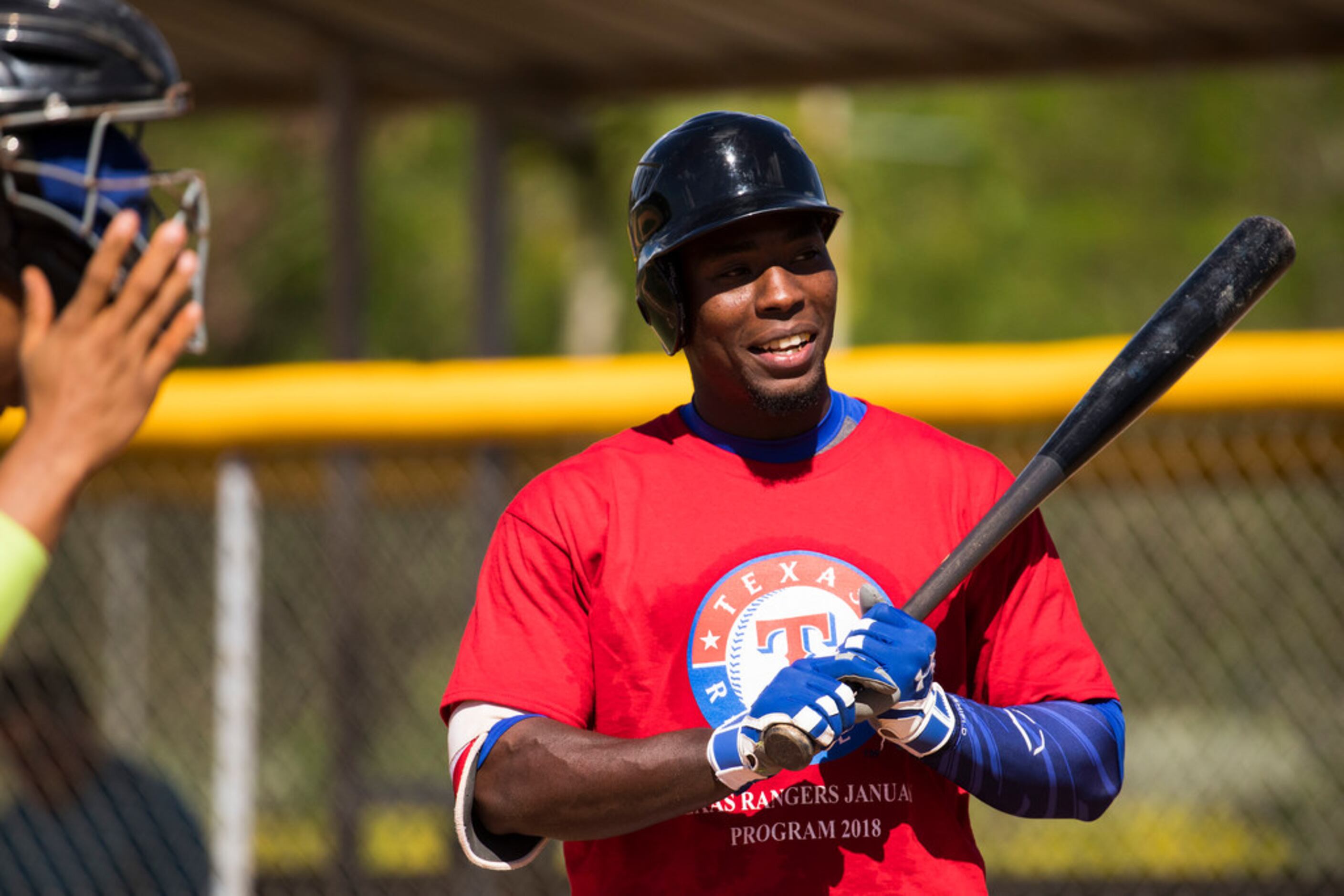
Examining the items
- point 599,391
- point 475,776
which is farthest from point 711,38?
point 475,776

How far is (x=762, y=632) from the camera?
2.10m

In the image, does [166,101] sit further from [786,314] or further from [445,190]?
[445,190]

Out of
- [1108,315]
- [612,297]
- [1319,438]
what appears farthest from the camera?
[1108,315]

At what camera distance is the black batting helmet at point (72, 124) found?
6.47ft

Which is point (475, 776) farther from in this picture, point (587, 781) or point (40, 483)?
point (40, 483)

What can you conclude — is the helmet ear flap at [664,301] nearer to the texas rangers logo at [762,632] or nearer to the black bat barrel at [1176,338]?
the texas rangers logo at [762,632]

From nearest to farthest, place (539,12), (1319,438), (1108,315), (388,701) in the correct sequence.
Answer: (1319,438) < (539,12) < (388,701) < (1108,315)

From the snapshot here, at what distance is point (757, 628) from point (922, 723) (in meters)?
0.29

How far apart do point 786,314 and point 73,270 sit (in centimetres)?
99

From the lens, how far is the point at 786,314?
2215mm

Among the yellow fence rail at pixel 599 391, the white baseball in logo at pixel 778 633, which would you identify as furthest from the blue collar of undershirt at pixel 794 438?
the yellow fence rail at pixel 599 391

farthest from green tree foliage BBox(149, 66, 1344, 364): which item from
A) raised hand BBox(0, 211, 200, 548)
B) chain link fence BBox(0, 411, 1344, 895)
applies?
raised hand BBox(0, 211, 200, 548)

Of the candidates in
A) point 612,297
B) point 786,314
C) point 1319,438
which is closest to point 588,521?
point 786,314

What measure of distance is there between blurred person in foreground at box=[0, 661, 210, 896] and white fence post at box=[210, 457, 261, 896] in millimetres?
195
